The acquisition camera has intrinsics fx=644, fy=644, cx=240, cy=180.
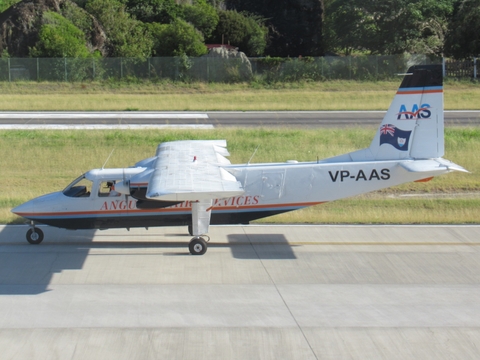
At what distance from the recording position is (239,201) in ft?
55.2

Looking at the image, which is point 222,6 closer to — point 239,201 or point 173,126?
point 173,126

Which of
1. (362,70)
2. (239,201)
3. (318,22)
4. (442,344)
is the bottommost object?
(442,344)

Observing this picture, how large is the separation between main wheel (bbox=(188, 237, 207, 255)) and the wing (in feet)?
5.56

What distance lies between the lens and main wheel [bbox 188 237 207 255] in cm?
1585

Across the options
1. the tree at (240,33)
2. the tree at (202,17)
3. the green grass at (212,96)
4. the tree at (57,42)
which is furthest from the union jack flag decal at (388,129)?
the tree at (202,17)

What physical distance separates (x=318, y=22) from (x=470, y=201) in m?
44.4

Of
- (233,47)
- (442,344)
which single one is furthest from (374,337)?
(233,47)

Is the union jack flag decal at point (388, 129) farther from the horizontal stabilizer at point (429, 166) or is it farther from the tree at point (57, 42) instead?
the tree at point (57, 42)

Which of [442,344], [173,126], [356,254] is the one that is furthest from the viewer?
[173,126]

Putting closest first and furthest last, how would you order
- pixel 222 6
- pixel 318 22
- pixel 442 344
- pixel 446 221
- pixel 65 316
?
1. pixel 442 344
2. pixel 65 316
3. pixel 446 221
4. pixel 318 22
5. pixel 222 6

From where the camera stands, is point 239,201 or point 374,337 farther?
point 239,201

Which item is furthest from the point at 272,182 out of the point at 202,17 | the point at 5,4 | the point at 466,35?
the point at 5,4

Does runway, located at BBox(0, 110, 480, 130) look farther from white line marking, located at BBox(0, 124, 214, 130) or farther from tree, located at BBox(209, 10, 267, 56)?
tree, located at BBox(209, 10, 267, 56)

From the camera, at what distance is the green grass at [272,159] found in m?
21.0
